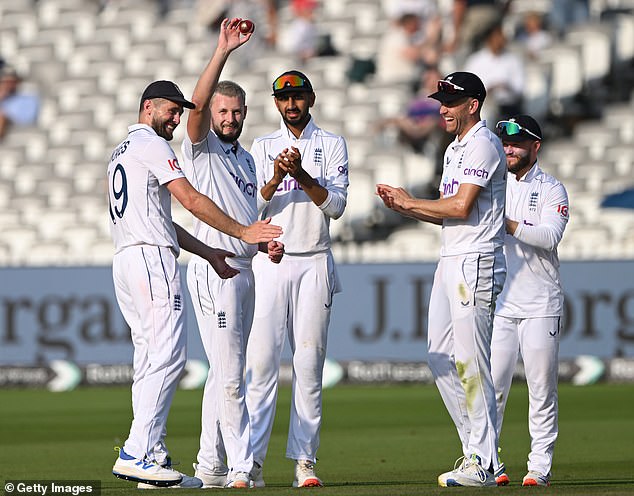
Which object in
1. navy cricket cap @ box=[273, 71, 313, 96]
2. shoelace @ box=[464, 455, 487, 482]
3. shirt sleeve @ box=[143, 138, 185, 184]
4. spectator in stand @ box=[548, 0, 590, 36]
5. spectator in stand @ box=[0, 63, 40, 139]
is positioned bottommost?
shoelace @ box=[464, 455, 487, 482]

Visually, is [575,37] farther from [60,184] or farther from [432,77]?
[60,184]

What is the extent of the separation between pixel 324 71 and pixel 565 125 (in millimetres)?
3880

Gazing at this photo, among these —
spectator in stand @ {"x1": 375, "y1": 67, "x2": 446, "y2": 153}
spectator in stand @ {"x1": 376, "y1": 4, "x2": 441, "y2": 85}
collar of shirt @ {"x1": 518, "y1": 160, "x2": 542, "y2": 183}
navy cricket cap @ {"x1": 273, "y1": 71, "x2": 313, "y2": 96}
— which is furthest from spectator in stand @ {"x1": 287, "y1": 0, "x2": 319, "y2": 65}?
navy cricket cap @ {"x1": 273, "y1": 71, "x2": 313, "y2": 96}

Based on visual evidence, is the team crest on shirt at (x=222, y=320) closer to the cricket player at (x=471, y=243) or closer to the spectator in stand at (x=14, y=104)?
the cricket player at (x=471, y=243)

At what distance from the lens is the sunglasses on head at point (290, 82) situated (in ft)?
27.5

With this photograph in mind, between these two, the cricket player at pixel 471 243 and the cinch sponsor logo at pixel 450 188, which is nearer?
the cricket player at pixel 471 243

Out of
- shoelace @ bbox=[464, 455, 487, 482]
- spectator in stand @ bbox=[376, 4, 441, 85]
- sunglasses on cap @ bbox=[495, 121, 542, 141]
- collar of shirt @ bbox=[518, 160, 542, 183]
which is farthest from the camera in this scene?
spectator in stand @ bbox=[376, 4, 441, 85]

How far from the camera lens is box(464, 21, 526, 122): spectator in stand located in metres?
20.2

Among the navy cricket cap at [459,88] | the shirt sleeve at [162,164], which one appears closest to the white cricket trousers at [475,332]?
the navy cricket cap at [459,88]

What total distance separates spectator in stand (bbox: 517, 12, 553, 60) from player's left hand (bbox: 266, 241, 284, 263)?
568 inches

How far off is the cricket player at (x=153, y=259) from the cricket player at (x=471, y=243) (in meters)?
1.15

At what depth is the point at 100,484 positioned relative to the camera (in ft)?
27.0

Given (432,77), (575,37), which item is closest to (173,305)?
(432,77)

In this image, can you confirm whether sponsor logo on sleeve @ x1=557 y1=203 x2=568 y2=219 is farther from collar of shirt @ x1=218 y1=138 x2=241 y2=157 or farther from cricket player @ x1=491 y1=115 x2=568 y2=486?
collar of shirt @ x1=218 y1=138 x2=241 y2=157
